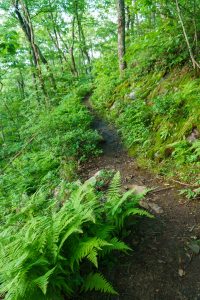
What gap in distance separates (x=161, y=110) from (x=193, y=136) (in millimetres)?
1562

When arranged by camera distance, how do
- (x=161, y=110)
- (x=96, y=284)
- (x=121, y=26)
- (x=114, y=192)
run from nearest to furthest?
(x=96, y=284) → (x=114, y=192) → (x=161, y=110) → (x=121, y=26)

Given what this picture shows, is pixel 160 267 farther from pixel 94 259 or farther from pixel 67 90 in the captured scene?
pixel 67 90

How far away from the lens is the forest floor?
3.11 m

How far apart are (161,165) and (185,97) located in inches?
83.8

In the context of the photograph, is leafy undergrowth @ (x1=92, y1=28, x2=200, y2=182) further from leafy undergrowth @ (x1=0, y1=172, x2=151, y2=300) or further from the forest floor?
leafy undergrowth @ (x1=0, y1=172, x2=151, y2=300)

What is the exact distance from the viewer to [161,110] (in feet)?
23.4

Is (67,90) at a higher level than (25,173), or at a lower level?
higher

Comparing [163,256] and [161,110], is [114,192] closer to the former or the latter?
[163,256]

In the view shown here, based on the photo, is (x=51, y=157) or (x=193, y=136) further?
(x=51, y=157)

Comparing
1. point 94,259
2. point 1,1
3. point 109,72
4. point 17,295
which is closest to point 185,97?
point 94,259

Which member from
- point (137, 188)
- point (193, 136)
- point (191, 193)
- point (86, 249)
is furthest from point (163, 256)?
point (193, 136)

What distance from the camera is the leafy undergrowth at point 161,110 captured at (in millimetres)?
5832

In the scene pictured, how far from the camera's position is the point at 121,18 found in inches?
441

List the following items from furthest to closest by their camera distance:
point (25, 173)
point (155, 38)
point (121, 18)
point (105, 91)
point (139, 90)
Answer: point (105, 91), point (121, 18), point (139, 90), point (155, 38), point (25, 173)
